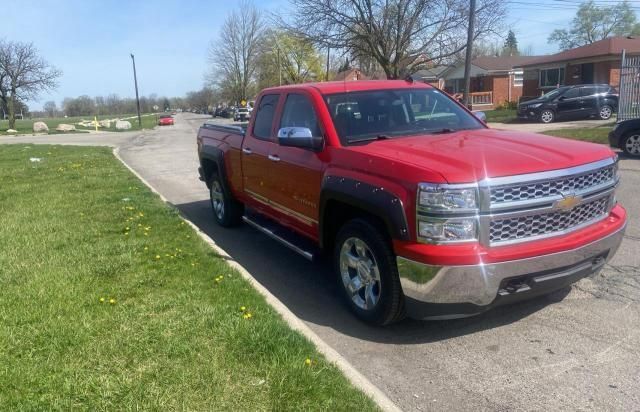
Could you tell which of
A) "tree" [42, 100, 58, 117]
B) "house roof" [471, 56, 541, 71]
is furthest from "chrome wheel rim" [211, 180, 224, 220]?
"tree" [42, 100, 58, 117]

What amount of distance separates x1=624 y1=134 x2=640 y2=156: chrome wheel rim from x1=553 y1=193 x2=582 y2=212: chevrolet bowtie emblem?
9676 millimetres

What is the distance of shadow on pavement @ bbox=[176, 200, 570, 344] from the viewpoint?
163 inches

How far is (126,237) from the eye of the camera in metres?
6.43

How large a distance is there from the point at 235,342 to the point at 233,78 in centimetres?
8406

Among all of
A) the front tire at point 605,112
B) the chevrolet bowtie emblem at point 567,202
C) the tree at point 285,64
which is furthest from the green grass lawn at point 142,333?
the tree at point 285,64

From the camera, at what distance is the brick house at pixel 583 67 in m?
32.2

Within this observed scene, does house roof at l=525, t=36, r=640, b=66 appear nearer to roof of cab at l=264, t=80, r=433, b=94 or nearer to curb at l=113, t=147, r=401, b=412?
roof of cab at l=264, t=80, r=433, b=94

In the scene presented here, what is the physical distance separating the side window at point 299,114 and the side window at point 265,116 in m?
0.31

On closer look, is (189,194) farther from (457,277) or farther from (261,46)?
(261,46)

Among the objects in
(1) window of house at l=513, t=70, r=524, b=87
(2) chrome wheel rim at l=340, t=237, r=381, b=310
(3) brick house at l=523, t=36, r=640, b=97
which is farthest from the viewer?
(1) window of house at l=513, t=70, r=524, b=87

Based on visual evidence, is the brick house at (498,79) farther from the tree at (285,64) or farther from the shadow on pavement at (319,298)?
the shadow on pavement at (319,298)

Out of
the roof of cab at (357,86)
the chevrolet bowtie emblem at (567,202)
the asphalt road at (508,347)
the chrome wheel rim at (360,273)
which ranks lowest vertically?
the asphalt road at (508,347)

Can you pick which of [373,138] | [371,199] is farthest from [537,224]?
[373,138]

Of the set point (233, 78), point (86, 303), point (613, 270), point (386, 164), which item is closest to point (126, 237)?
point (86, 303)
